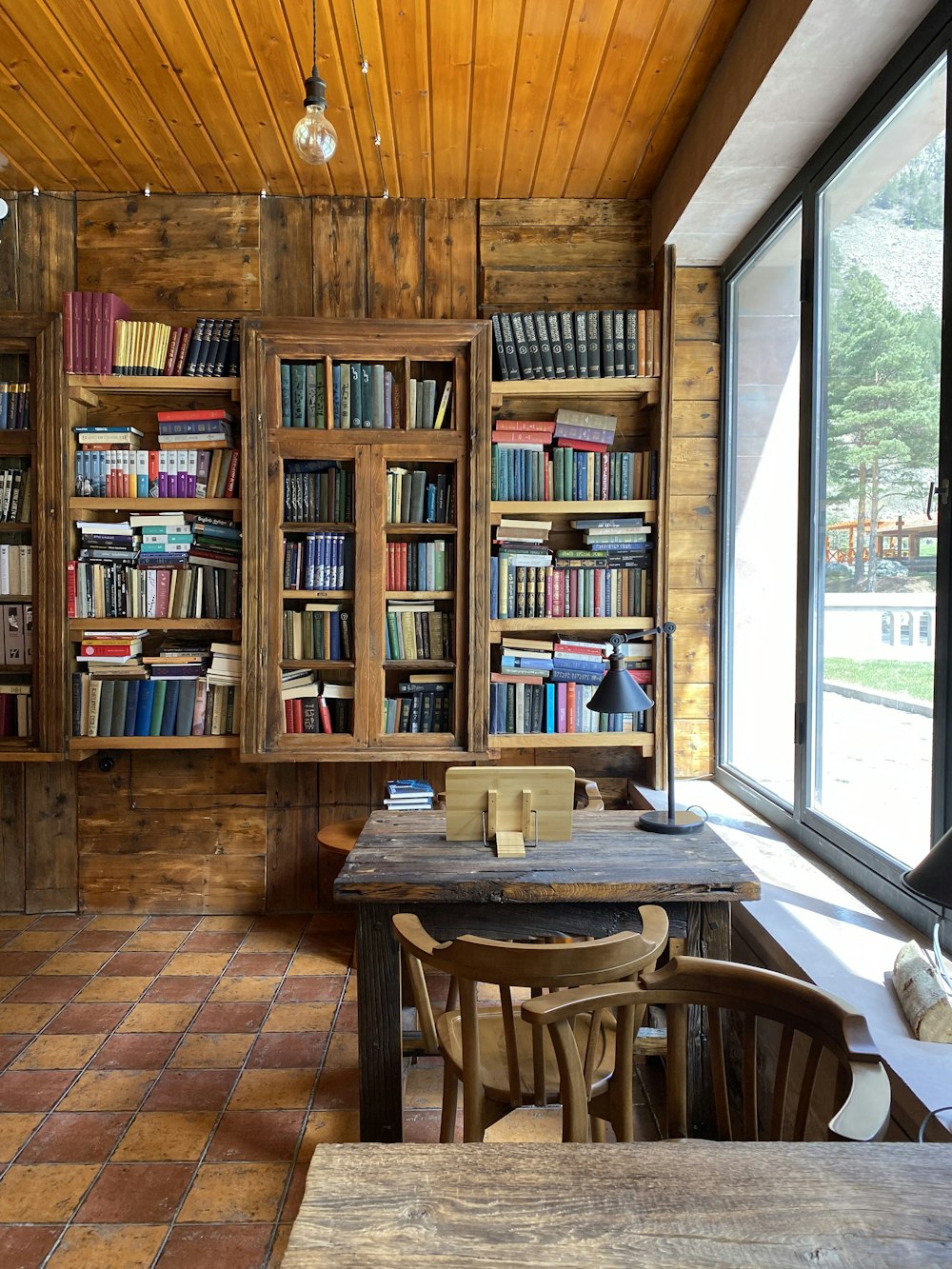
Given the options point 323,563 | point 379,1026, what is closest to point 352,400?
point 323,563

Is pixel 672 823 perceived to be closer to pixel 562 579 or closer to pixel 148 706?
pixel 562 579

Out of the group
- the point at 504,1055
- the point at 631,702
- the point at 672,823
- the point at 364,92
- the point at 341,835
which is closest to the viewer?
the point at 504,1055

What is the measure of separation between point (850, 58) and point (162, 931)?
13.6ft

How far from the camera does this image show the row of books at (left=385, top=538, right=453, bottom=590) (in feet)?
12.6

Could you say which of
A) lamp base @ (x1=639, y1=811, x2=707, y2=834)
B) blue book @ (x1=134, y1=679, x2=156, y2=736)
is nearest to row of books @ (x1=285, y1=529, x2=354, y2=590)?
blue book @ (x1=134, y1=679, x2=156, y2=736)

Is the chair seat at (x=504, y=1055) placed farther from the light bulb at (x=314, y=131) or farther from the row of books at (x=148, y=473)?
the row of books at (x=148, y=473)

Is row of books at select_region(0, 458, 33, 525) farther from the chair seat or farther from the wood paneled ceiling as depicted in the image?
the chair seat

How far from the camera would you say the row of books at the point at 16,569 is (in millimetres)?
3881

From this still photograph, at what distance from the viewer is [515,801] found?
2.47 metres

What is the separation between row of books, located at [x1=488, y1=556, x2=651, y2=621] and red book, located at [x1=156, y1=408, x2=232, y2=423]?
1.38m

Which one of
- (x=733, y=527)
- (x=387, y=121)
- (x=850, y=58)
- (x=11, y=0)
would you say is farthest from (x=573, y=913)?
(x=11, y=0)

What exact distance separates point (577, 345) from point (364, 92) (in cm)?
129

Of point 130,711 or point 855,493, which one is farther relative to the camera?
point 130,711

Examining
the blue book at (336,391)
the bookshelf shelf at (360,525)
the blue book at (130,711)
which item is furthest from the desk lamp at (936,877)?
the blue book at (130,711)
